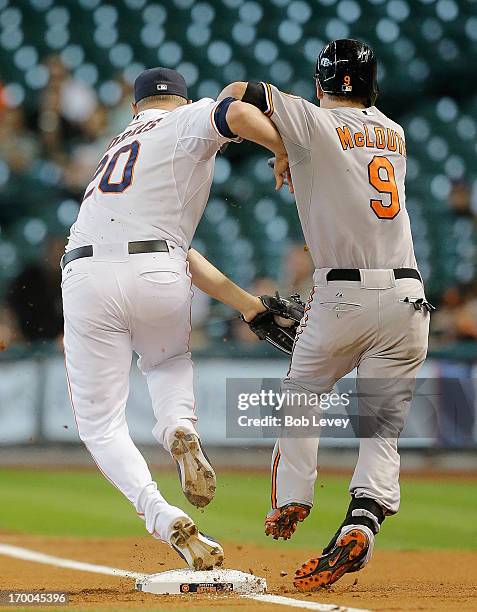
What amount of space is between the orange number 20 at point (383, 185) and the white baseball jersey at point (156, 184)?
53 cm

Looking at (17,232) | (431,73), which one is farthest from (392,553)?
(431,73)

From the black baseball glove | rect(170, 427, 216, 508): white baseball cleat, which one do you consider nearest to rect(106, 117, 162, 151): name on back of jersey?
the black baseball glove

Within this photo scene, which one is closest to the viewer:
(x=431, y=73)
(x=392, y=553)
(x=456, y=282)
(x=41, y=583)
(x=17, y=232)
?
(x=41, y=583)

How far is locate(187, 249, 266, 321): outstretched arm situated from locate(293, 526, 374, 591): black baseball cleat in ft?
3.27

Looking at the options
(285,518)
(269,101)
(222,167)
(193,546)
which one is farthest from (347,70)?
(222,167)

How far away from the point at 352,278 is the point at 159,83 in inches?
43.0

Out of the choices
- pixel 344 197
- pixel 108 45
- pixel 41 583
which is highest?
pixel 108 45

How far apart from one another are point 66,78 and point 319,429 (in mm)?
7852

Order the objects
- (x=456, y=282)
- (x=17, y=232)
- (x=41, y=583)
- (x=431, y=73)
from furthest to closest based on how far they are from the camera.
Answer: (x=431, y=73), (x=17, y=232), (x=456, y=282), (x=41, y=583)

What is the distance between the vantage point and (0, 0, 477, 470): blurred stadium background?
8953mm

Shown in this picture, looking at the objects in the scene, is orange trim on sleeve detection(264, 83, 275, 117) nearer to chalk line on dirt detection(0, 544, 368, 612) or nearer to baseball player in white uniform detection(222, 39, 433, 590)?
baseball player in white uniform detection(222, 39, 433, 590)

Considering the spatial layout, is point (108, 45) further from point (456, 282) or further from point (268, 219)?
point (456, 282)

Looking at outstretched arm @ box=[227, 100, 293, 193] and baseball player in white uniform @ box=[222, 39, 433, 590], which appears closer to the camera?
outstretched arm @ box=[227, 100, 293, 193]

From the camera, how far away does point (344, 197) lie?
11.5 feet
